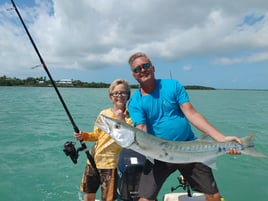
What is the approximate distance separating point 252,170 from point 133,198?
6962mm

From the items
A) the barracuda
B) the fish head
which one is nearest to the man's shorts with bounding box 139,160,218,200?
the barracuda

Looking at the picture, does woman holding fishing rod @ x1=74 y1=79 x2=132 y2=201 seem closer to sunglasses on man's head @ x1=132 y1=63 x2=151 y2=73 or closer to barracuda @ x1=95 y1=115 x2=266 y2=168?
sunglasses on man's head @ x1=132 y1=63 x2=151 y2=73

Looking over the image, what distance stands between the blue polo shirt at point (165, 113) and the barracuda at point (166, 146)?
27 centimetres

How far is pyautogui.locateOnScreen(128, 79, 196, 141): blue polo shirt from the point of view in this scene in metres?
3.63

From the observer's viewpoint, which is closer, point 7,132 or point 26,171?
point 26,171

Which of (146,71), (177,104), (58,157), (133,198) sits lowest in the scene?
(58,157)

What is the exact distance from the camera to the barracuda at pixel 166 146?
320 cm

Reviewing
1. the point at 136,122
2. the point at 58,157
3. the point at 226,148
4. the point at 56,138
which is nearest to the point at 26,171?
the point at 58,157

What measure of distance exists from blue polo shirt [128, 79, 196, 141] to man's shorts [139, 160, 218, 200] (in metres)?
0.39

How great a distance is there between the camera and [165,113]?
12.0 feet

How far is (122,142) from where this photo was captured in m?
3.20

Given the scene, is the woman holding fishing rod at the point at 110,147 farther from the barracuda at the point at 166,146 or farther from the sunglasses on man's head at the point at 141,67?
the barracuda at the point at 166,146

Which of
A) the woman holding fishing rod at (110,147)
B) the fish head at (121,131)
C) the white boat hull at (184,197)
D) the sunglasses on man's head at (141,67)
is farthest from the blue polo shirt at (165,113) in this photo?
the white boat hull at (184,197)

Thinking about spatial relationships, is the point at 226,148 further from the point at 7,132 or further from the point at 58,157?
the point at 7,132
